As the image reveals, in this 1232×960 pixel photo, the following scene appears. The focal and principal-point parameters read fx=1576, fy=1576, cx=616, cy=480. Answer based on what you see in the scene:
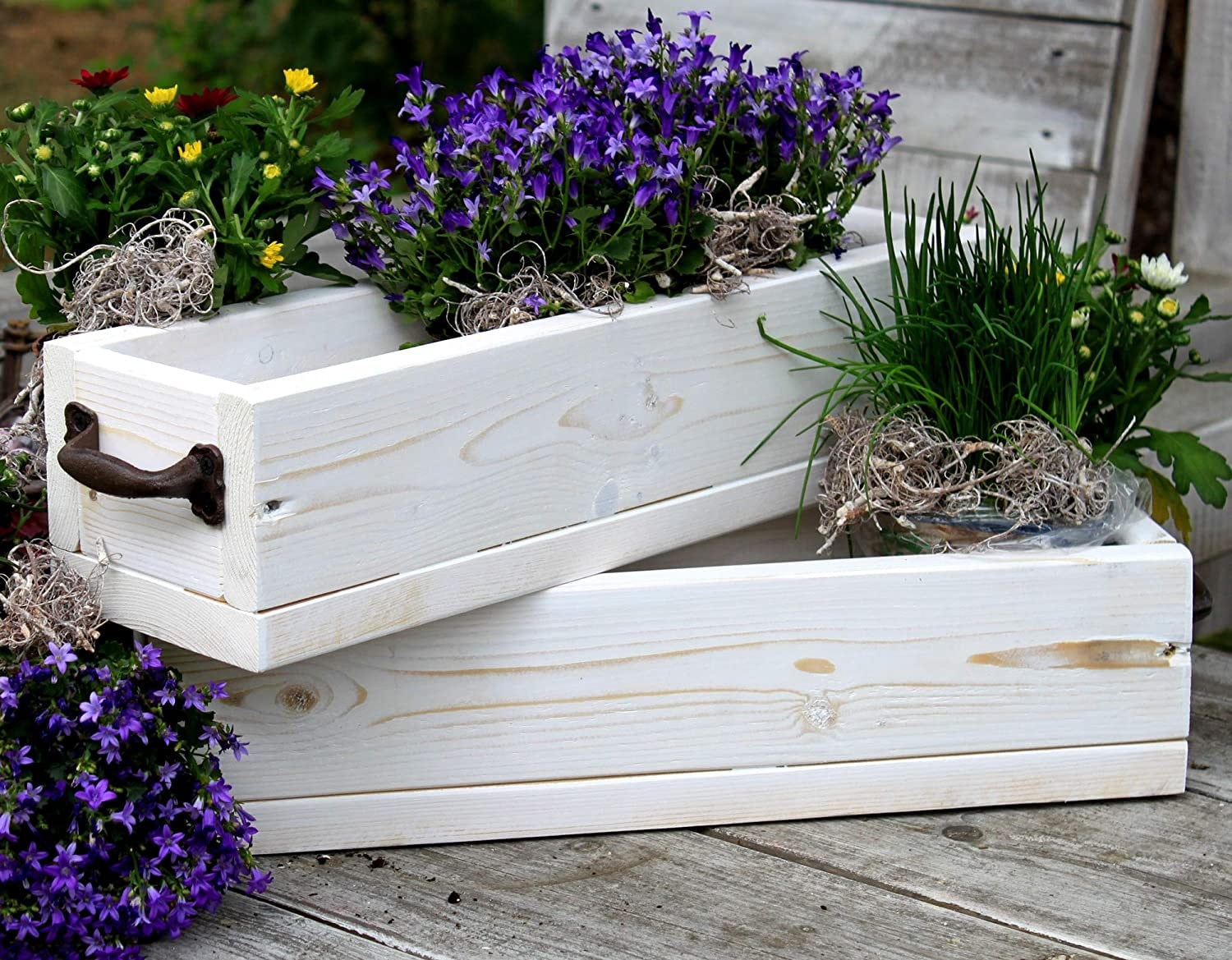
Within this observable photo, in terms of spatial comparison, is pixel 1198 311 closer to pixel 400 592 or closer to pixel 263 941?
pixel 400 592

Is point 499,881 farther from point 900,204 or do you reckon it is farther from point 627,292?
point 900,204

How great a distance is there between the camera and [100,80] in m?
1.76

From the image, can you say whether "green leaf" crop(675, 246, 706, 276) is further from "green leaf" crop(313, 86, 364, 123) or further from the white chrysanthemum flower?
the white chrysanthemum flower

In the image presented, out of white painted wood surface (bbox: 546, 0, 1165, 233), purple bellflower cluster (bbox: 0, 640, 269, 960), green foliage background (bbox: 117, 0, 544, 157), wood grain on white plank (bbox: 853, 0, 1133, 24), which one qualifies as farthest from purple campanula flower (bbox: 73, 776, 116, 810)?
green foliage background (bbox: 117, 0, 544, 157)

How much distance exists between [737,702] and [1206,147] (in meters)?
1.58

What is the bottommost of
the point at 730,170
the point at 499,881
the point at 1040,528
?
the point at 499,881

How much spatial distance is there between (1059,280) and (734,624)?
0.62 metres

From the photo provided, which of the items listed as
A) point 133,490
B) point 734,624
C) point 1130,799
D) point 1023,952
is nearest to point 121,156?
point 133,490

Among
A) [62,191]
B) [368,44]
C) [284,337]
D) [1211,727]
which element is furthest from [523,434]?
[368,44]

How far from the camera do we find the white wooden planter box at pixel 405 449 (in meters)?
1.44

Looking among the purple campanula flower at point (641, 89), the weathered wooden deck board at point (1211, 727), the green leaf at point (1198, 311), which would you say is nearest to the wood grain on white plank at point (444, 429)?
the purple campanula flower at point (641, 89)

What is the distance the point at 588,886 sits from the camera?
1.61 m

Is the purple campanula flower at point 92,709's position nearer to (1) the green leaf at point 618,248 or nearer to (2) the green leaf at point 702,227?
(1) the green leaf at point 618,248

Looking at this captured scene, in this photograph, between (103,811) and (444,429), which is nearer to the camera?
(103,811)
